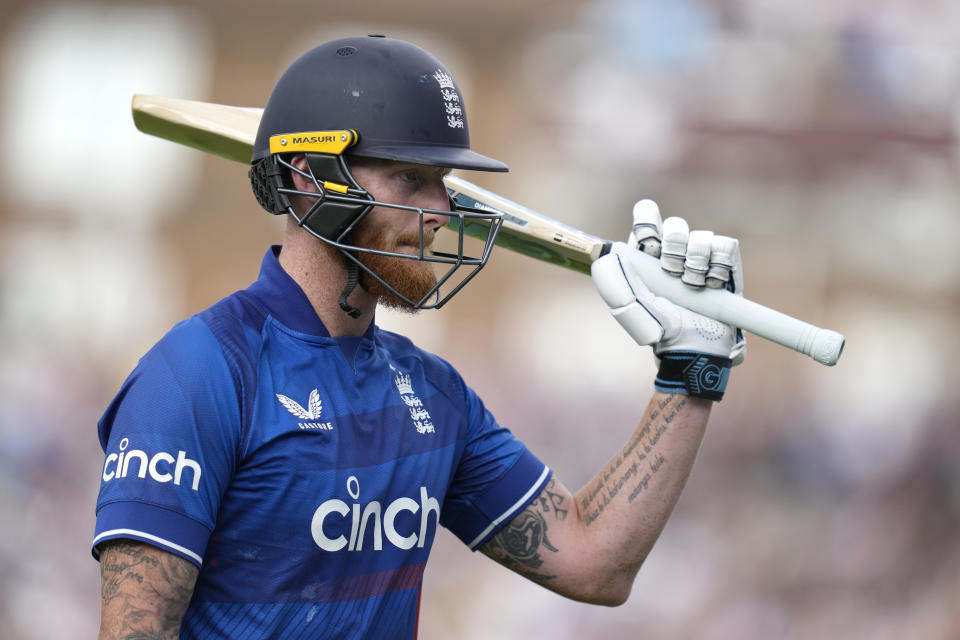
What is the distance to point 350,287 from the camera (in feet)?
8.52

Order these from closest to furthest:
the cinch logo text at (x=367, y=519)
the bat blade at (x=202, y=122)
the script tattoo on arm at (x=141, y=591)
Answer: the script tattoo on arm at (x=141, y=591) → the cinch logo text at (x=367, y=519) → the bat blade at (x=202, y=122)

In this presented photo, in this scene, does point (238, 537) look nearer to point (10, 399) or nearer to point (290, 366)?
point (290, 366)

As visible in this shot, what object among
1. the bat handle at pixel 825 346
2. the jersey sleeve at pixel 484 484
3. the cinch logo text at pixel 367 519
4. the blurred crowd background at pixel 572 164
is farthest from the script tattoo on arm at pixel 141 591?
the blurred crowd background at pixel 572 164

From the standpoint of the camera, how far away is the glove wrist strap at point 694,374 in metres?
2.78

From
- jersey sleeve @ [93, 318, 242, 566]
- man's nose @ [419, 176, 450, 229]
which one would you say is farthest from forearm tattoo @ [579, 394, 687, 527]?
jersey sleeve @ [93, 318, 242, 566]

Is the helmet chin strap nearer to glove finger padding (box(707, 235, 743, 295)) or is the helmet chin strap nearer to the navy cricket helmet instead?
the navy cricket helmet

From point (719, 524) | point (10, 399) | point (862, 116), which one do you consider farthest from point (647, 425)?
point (862, 116)

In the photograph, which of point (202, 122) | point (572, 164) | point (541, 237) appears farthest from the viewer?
point (572, 164)

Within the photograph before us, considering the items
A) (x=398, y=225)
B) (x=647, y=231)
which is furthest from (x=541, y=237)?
(x=398, y=225)

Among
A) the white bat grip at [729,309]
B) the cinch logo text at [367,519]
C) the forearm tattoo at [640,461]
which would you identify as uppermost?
the white bat grip at [729,309]

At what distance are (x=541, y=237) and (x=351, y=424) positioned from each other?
0.78 metres

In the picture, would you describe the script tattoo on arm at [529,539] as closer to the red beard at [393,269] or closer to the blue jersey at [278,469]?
the blue jersey at [278,469]

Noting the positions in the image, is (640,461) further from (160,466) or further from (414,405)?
(160,466)

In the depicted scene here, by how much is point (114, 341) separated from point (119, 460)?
11699mm
